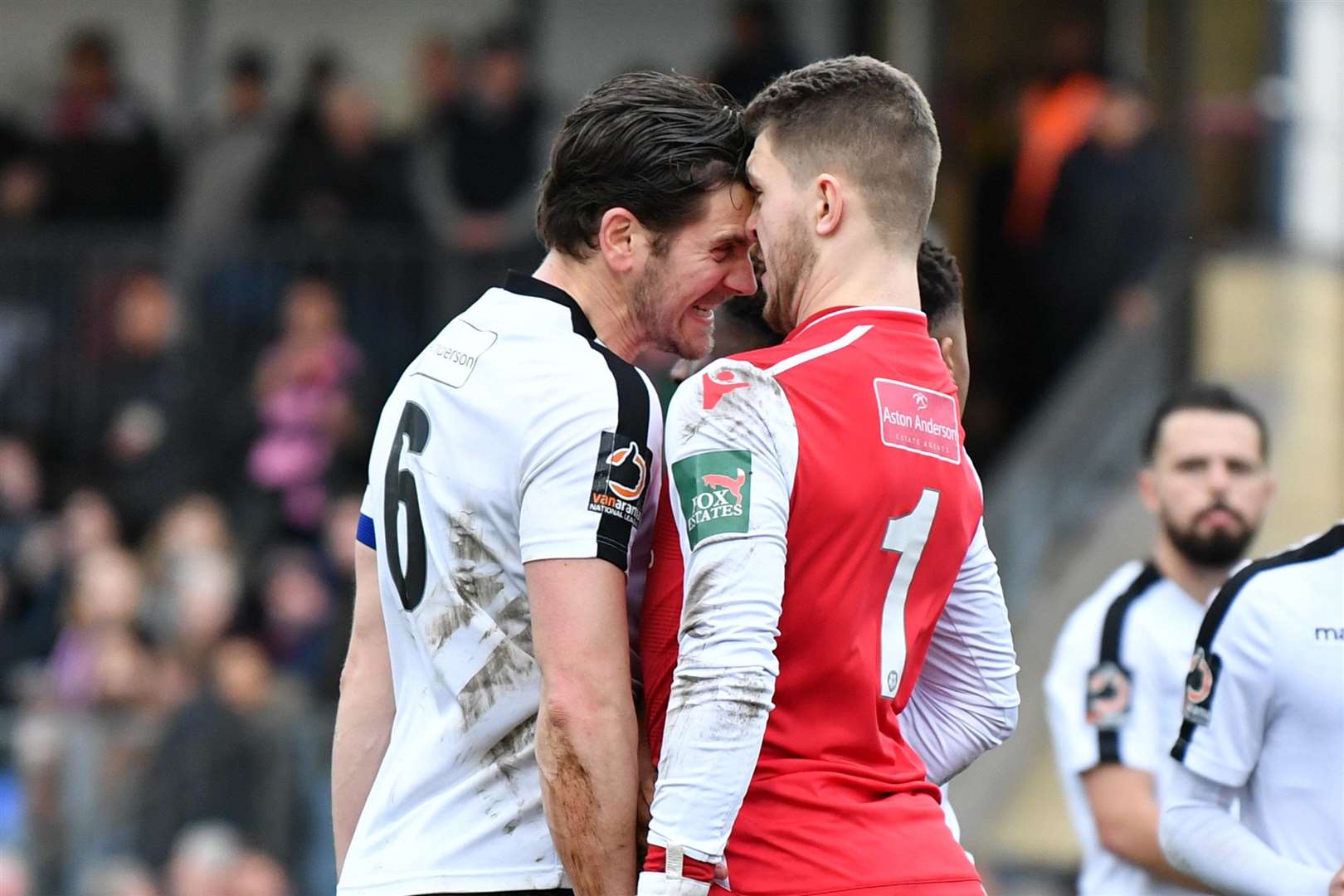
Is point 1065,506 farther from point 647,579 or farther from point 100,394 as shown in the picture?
point 647,579

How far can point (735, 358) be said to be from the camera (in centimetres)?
299

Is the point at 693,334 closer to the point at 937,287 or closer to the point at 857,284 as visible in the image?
the point at 857,284

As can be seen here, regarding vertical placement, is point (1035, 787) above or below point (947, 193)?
below

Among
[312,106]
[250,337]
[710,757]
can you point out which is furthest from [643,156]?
[250,337]

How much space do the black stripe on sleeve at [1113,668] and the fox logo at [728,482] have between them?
2.47 meters

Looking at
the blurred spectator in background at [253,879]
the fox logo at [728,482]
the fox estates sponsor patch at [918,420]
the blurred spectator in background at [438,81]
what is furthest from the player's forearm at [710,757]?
the blurred spectator in background at [438,81]

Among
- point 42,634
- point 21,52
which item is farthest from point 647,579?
point 21,52

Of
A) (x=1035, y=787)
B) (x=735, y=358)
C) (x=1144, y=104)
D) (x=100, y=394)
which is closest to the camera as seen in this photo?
(x=735, y=358)

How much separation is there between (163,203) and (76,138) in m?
0.62

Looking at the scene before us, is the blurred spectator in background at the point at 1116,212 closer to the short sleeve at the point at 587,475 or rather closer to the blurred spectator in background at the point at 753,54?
the blurred spectator in background at the point at 753,54

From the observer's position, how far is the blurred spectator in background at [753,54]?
10.6m

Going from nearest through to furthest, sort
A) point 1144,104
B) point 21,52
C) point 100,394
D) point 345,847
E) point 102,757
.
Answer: point 345,847 → point 102,757 → point 1144,104 → point 100,394 → point 21,52

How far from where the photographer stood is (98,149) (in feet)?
39.9

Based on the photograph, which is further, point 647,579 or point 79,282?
point 79,282
